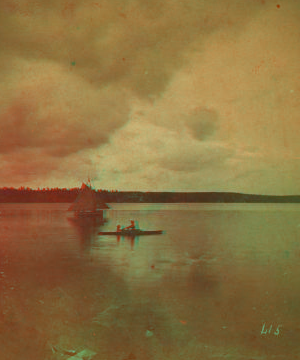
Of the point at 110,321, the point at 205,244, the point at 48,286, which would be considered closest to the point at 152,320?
the point at 110,321

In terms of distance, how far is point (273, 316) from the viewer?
1137cm

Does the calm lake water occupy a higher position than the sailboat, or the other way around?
the sailboat

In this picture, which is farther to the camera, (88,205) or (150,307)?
(88,205)

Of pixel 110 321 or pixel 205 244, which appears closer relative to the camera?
pixel 110 321

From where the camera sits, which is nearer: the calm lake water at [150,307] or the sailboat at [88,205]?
the calm lake water at [150,307]

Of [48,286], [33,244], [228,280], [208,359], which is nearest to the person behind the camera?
[208,359]

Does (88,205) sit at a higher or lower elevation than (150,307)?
higher

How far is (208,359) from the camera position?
28.5ft

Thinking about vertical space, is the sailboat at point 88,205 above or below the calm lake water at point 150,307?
above

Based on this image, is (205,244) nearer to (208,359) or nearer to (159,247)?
(159,247)

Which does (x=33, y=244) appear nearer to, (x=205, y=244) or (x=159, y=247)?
(x=159, y=247)

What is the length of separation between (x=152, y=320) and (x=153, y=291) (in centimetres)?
331

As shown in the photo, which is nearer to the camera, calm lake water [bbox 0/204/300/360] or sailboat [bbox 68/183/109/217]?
calm lake water [bbox 0/204/300/360]

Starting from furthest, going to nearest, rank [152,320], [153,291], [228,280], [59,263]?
[59,263] → [228,280] → [153,291] → [152,320]
